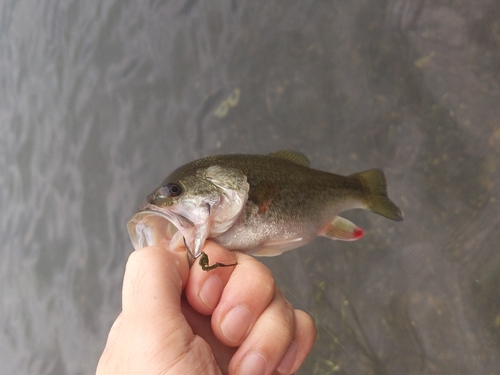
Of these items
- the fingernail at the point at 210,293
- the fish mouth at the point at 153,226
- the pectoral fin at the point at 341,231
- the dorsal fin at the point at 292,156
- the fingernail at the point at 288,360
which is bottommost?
the fingernail at the point at 288,360

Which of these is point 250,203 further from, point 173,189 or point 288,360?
point 288,360

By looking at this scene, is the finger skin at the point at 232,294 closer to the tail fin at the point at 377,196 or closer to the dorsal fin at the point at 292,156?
the dorsal fin at the point at 292,156

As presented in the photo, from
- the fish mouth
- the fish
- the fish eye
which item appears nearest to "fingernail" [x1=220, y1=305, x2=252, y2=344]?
the fish

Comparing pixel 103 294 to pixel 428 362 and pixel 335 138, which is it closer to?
pixel 335 138

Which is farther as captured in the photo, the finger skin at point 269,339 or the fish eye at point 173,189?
the fish eye at point 173,189

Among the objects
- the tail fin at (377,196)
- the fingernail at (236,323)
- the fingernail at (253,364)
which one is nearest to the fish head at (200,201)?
the fingernail at (236,323)

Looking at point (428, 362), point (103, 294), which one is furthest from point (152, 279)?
point (103, 294)
